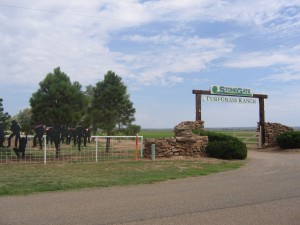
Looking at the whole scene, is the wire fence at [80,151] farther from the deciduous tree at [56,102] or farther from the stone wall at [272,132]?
the stone wall at [272,132]

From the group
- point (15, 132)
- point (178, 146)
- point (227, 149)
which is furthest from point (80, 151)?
point (227, 149)

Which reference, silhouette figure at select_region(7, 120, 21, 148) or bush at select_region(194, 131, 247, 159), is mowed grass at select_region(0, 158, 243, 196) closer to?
silhouette figure at select_region(7, 120, 21, 148)

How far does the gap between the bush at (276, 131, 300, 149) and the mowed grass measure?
10198mm

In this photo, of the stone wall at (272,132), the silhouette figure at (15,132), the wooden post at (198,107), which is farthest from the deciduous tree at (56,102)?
the stone wall at (272,132)

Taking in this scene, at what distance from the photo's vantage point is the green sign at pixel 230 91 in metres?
24.0

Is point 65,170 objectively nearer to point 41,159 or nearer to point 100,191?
point 41,159

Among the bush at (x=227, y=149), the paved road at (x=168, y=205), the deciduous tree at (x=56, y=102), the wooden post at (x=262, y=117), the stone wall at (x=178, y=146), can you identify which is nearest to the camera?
the paved road at (x=168, y=205)

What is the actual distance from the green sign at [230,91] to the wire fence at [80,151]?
7.30 m

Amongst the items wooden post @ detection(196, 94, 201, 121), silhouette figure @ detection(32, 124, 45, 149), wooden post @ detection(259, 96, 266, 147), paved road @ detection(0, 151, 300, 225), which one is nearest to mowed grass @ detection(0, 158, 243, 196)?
paved road @ detection(0, 151, 300, 225)

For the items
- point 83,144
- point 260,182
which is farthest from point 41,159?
point 260,182

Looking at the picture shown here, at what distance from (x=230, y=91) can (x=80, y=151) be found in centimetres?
1169

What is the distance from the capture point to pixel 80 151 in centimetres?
1717

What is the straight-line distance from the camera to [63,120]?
698 inches

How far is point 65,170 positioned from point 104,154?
4128mm
